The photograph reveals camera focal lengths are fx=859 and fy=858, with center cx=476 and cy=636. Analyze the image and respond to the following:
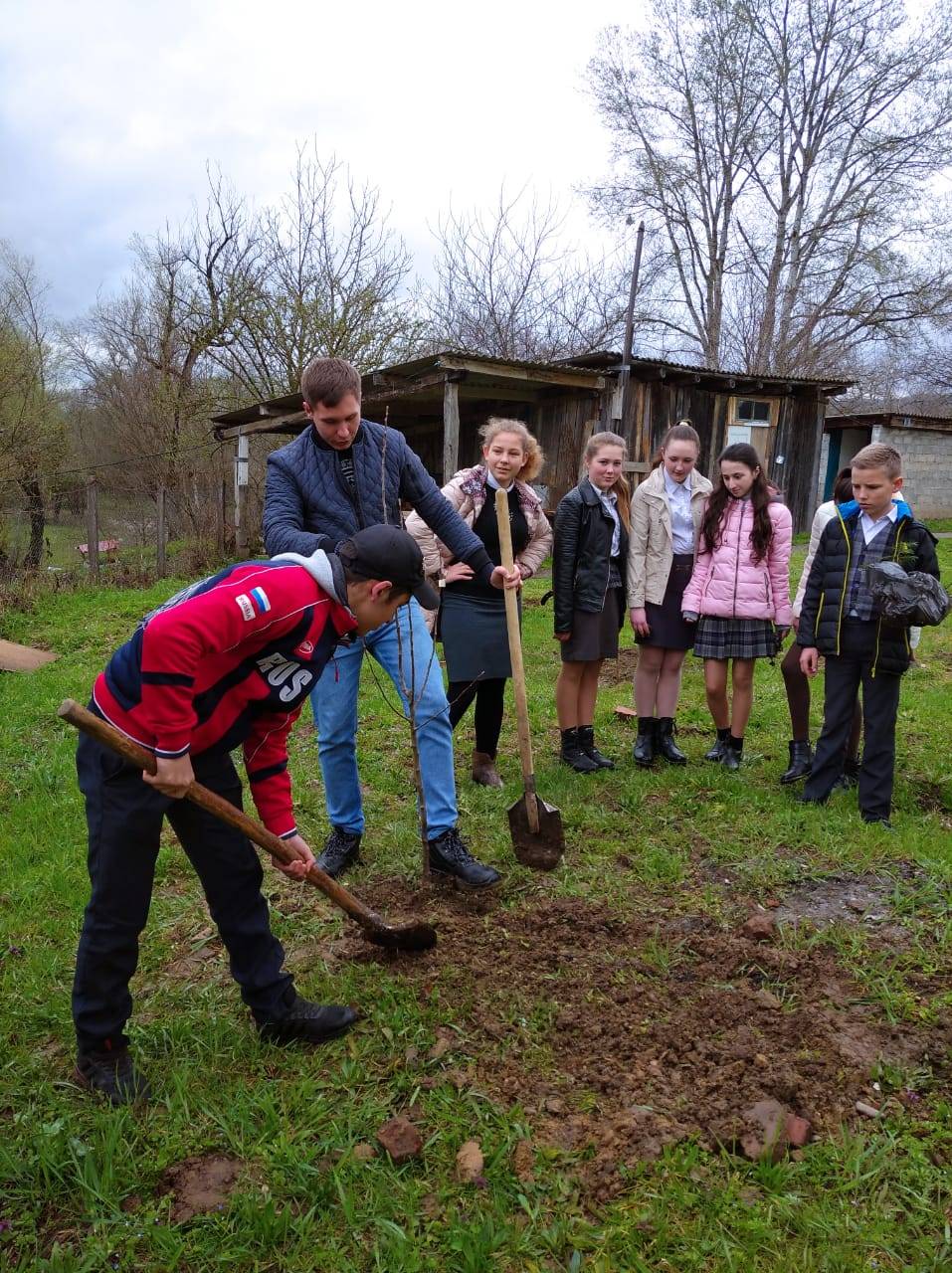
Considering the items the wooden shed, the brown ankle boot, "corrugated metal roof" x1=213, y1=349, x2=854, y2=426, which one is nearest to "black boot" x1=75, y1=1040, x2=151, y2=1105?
the brown ankle boot

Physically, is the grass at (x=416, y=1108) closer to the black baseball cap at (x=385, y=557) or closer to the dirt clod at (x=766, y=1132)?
the dirt clod at (x=766, y=1132)

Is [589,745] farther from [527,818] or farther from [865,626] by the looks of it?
[865,626]

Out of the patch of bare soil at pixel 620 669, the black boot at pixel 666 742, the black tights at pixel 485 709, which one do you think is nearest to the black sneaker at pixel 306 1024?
the black tights at pixel 485 709

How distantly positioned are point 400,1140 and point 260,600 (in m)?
1.41

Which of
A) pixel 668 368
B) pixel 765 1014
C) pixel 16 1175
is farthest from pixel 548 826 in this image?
pixel 668 368

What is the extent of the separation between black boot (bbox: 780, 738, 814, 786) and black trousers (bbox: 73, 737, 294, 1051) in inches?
123

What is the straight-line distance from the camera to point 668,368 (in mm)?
13828

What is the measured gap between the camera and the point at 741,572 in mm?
4727

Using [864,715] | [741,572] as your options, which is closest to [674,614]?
[741,572]

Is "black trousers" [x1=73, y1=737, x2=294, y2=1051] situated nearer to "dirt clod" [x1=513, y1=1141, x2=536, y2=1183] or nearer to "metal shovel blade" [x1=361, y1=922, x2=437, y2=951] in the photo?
"metal shovel blade" [x1=361, y1=922, x2=437, y2=951]

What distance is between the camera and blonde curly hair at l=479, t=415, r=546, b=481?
419 cm

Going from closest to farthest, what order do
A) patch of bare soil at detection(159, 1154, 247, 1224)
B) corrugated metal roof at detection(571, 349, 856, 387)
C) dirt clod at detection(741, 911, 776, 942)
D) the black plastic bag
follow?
patch of bare soil at detection(159, 1154, 247, 1224) → dirt clod at detection(741, 911, 776, 942) → the black plastic bag → corrugated metal roof at detection(571, 349, 856, 387)

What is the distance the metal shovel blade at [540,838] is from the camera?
363 cm

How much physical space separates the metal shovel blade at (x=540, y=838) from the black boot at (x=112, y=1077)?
1.72m
